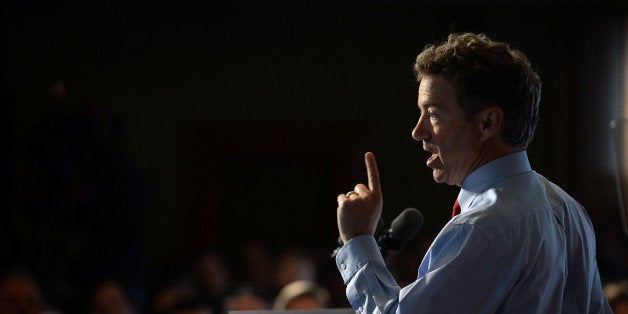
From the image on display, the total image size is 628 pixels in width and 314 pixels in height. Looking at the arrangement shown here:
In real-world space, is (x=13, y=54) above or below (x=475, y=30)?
above

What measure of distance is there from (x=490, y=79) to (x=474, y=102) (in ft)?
0.12

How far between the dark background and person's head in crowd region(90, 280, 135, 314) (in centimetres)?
89

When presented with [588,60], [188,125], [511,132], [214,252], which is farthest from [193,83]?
[511,132]

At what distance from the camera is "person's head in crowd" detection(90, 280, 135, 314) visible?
3857 millimetres

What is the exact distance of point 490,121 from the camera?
1.16 metres

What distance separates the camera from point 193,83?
5.50 metres

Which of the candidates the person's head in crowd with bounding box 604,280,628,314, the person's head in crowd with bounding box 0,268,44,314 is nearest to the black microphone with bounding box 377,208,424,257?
the person's head in crowd with bounding box 604,280,628,314

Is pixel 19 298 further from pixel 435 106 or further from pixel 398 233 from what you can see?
pixel 435 106

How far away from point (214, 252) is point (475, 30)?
2.11 meters

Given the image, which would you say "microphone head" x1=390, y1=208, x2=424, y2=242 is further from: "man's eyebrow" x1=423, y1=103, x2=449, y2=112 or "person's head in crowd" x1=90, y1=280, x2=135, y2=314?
"person's head in crowd" x1=90, y1=280, x2=135, y2=314

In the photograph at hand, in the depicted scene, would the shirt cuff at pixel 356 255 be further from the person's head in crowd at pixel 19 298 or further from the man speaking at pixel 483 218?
the person's head in crowd at pixel 19 298

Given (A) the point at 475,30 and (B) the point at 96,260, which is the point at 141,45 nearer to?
(B) the point at 96,260

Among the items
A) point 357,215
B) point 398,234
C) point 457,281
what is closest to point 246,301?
point 398,234

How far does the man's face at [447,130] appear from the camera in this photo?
117 centimetres
